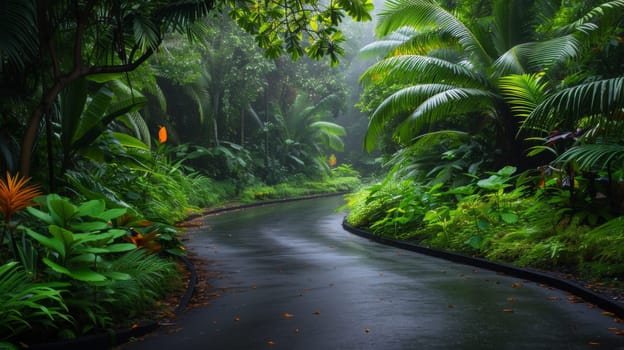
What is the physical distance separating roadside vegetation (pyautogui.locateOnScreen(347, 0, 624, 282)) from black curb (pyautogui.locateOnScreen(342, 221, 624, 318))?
276mm

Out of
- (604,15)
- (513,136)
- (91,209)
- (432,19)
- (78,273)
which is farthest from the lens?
(432,19)

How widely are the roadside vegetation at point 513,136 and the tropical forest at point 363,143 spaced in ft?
0.14

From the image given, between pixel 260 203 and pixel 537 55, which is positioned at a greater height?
pixel 537 55

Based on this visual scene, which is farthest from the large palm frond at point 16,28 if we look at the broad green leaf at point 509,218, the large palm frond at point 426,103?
the large palm frond at point 426,103

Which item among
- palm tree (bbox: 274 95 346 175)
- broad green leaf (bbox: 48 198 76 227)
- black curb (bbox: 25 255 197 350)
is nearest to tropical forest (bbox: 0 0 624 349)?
broad green leaf (bbox: 48 198 76 227)

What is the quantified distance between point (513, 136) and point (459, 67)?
205 centimetres

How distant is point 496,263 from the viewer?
8930mm

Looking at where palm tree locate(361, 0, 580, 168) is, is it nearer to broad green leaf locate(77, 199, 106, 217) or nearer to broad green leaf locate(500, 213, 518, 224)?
broad green leaf locate(500, 213, 518, 224)

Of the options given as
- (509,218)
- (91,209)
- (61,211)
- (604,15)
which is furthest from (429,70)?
(61,211)

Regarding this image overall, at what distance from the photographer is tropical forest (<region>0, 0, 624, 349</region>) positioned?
542 centimetres

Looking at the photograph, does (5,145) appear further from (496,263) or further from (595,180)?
(595,180)

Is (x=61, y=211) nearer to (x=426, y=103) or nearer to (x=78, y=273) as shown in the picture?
(x=78, y=273)

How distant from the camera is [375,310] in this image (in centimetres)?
622

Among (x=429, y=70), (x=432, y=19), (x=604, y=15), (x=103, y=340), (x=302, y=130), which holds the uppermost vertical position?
(x=432, y=19)
